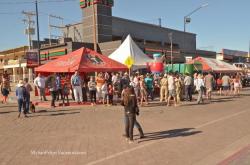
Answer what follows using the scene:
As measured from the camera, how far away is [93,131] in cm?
887

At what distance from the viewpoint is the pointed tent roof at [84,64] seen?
15.4m

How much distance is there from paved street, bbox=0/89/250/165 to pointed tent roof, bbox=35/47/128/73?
385cm

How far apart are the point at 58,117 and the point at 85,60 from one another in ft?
16.3

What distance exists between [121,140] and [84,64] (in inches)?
333

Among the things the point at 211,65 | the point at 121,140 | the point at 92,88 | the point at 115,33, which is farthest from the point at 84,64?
the point at 115,33

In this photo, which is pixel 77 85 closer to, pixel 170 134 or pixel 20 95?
pixel 20 95

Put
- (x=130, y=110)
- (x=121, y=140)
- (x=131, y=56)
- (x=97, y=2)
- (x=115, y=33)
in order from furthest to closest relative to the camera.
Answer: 1. (x=115, y=33)
2. (x=97, y=2)
3. (x=131, y=56)
4. (x=121, y=140)
5. (x=130, y=110)

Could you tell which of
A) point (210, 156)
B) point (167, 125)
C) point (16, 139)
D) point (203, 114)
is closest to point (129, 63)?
point (203, 114)

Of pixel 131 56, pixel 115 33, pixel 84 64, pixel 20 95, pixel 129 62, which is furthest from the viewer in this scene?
pixel 115 33

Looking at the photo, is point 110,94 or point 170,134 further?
point 110,94

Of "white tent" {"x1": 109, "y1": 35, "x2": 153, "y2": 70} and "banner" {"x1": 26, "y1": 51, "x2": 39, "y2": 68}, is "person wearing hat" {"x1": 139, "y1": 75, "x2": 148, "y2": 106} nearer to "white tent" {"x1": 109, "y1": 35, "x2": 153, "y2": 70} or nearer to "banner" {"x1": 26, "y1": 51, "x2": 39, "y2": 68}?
"white tent" {"x1": 109, "y1": 35, "x2": 153, "y2": 70}

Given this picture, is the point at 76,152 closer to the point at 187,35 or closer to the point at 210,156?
the point at 210,156

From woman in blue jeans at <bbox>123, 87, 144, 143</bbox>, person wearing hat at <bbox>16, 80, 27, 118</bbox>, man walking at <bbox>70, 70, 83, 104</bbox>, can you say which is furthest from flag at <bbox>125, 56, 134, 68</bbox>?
woman in blue jeans at <bbox>123, 87, 144, 143</bbox>

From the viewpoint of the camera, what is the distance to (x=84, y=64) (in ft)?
51.0
